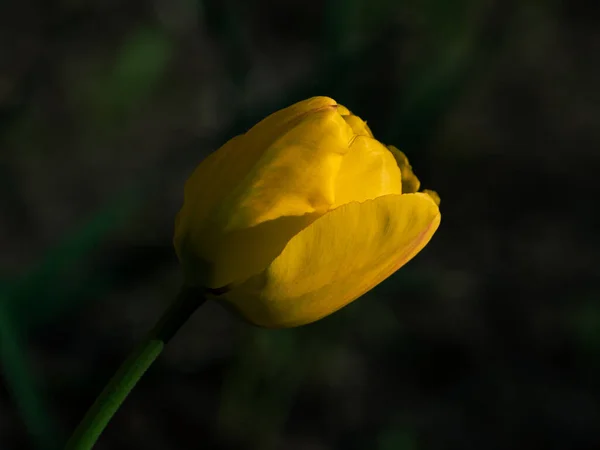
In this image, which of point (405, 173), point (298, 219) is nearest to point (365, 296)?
point (405, 173)

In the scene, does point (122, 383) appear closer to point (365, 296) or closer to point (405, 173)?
point (405, 173)

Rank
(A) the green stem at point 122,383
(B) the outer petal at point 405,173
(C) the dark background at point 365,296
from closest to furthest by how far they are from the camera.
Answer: (A) the green stem at point 122,383, (B) the outer petal at point 405,173, (C) the dark background at point 365,296

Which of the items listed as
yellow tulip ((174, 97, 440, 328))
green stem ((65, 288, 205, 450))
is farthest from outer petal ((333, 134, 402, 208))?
green stem ((65, 288, 205, 450))

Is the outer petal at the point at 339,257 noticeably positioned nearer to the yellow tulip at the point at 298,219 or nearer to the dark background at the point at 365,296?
the yellow tulip at the point at 298,219

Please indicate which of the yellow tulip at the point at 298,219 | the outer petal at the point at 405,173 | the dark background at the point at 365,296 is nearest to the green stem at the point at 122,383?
the yellow tulip at the point at 298,219

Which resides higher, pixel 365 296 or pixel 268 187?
pixel 268 187

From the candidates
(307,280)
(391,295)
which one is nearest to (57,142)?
(391,295)

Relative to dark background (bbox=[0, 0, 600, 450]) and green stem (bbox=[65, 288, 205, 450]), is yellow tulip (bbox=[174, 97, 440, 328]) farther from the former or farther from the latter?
dark background (bbox=[0, 0, 600, 450])

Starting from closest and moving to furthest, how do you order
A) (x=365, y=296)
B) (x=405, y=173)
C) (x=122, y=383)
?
(x=122, y=383) → (x=405, y=173) → (x=365, y=296)
